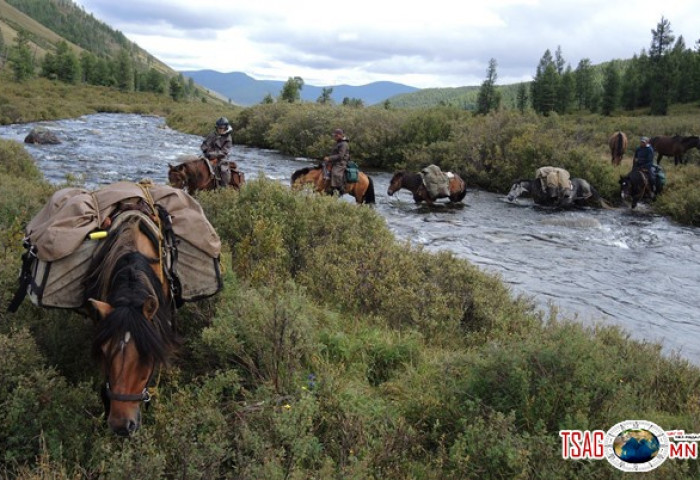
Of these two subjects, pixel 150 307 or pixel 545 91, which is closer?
pixel 150 307

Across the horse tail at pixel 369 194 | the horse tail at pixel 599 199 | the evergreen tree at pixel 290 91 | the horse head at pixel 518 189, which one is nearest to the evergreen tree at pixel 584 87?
the evergreen tree at pixel 290 91

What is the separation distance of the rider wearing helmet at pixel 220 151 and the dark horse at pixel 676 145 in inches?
831

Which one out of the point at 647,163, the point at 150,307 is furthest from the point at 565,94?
the point at 150,307

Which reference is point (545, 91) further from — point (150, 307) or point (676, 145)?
point (150, 307)

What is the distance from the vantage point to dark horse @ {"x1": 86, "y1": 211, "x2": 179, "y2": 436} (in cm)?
319

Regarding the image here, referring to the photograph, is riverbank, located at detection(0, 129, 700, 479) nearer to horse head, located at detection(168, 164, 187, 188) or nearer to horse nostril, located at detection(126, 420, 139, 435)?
horse nostril, located at detection(126, 420, 139, 435)

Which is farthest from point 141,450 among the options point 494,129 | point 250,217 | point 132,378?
point 494,129

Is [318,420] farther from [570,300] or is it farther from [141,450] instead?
[570,300]

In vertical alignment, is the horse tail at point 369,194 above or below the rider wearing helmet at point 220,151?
below

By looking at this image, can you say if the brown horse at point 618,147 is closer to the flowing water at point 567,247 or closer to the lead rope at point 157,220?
the flowing water at point 567,247

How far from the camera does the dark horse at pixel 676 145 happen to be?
918 inches

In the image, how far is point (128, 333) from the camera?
3252 millimetres

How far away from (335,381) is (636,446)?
2.34 metres

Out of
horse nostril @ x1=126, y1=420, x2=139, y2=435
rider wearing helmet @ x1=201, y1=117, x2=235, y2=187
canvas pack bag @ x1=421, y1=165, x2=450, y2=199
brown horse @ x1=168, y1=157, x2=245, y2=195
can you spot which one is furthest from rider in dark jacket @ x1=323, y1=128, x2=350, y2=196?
horse nostril @ x1=126, y1=420, x2=139, y2=435
